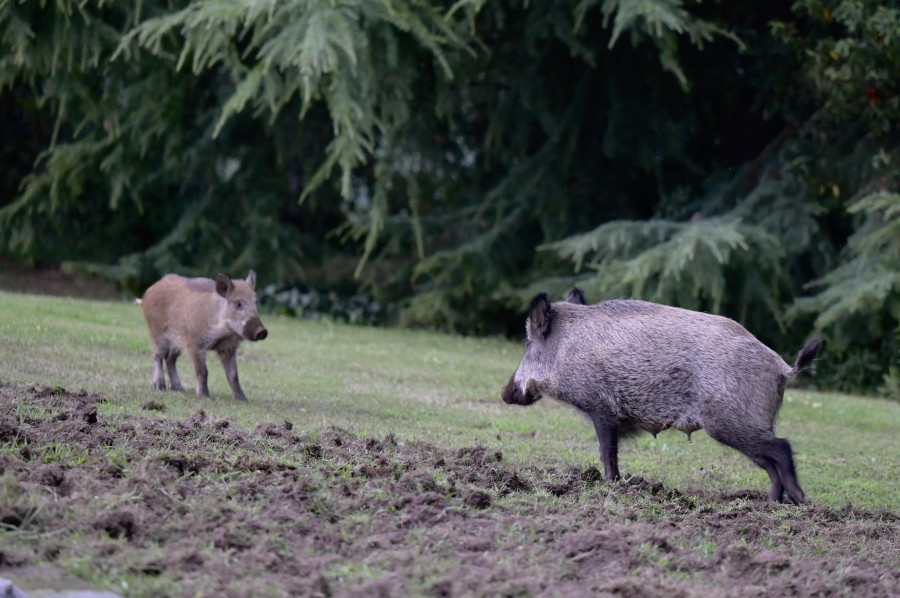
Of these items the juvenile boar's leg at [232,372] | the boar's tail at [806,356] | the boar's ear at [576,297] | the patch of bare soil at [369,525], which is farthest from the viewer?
the juvenile boar's leg at [232,372]

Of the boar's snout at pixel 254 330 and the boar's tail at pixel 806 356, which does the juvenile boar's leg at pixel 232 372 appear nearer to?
the boar's snout at pixel 254 330

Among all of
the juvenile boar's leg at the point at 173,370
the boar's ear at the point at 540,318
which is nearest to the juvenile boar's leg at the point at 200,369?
the juvenile boar's leg at the point at 173,370

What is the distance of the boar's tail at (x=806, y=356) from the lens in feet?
20.9

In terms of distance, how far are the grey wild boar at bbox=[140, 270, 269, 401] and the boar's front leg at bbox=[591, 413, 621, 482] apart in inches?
108

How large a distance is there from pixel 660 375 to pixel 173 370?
4.01 meters

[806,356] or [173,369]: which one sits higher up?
[806,356]

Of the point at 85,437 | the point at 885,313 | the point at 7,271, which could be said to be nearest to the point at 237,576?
the point at 85,437

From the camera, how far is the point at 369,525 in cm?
469

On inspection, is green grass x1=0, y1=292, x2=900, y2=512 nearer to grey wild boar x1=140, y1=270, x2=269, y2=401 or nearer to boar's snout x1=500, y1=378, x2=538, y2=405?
grey wild boar x1=140, y1=270, x2=269, y2=401

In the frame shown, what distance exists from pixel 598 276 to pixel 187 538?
1007 centimetres

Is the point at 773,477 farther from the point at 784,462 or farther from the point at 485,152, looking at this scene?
the point at 485,152

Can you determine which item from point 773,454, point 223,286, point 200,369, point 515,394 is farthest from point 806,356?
point 200,369

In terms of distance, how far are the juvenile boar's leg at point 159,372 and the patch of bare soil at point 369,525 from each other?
2270 millimetres

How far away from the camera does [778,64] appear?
48.3 ft
